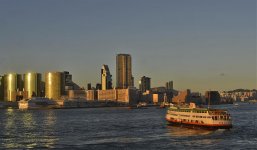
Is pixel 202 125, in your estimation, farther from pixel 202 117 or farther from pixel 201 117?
pixel 201 117

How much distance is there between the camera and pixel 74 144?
80.5 m

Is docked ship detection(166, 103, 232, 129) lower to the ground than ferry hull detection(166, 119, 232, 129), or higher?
higher

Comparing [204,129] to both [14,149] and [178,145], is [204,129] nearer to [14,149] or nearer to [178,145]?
[178,145]

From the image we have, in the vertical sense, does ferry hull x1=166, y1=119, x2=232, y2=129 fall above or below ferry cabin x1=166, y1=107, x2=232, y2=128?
below

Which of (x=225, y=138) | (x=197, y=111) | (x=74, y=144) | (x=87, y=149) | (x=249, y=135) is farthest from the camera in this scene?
(x=197, y=111)

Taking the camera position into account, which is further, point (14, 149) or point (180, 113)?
point (180, 113)

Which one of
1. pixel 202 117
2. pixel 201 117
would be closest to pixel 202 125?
pixel 202 117

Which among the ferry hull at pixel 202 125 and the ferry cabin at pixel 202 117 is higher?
the ferry cabin at pixel 202 117

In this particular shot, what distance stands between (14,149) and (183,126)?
54.6m

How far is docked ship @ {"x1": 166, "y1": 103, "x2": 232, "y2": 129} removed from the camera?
4117 inches

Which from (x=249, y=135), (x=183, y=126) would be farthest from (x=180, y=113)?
(x=249, y=135)

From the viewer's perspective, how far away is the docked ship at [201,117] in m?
105

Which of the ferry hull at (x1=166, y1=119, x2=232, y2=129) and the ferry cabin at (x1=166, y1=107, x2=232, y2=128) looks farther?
the ferry cabin at (x1=166, y1=107, x2=232, y2=128)

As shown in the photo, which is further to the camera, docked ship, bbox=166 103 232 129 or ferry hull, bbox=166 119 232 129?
docked ship, bbox=166 103 232 129
